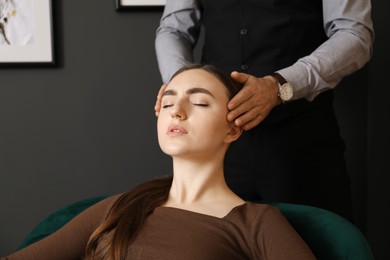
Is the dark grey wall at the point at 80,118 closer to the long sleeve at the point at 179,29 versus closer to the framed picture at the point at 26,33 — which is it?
the framed picture at the point at 26,33

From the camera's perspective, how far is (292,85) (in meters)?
1.59

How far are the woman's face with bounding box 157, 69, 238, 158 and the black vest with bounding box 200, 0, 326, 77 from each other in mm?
387

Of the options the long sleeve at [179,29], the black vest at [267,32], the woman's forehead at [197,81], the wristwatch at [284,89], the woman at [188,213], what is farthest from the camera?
the long sleeve at [179,29]

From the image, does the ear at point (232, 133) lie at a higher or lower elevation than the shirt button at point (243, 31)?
lower

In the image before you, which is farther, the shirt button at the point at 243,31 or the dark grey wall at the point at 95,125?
the dark grey wall at the point at 95,125

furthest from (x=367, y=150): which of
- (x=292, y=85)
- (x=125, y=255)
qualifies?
(x=125, y=255)

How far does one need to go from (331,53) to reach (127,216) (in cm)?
77

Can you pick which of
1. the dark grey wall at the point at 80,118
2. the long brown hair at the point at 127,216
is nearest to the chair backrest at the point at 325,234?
the long brown hair at the point at 127,216

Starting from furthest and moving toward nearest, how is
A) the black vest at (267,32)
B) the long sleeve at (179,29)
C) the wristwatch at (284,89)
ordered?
the long sleeve at (179,29), the black vest at (267,32), the wristwatch at (284,89)

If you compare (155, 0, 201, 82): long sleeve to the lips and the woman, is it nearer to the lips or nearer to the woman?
the woman

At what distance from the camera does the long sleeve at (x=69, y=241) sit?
139 centimetres

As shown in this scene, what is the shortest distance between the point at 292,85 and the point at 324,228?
1.34ft

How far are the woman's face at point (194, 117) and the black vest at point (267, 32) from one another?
1.27ft

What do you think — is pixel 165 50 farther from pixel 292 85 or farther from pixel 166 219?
pixel 166 219
